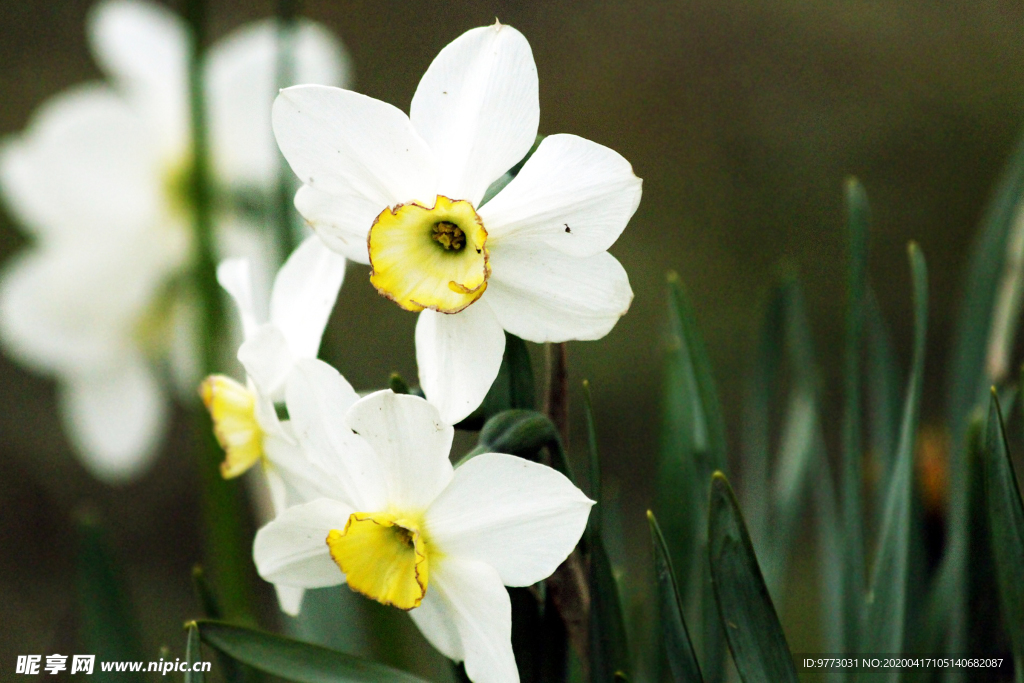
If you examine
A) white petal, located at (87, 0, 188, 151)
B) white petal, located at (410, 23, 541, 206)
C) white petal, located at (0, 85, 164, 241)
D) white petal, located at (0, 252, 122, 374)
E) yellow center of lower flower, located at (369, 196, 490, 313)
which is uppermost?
white petal, located at (87, 0, 188, 151)

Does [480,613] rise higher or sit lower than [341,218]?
lower

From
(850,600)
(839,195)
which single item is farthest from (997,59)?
(850,600)

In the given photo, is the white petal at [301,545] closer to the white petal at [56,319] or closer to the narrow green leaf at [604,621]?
the narrow green leaf at [604,621]

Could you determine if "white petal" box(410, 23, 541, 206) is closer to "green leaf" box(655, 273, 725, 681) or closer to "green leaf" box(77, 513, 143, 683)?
"green leaf" box(655, 273, 725, 681)

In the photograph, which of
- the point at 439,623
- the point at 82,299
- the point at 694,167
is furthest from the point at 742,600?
the point at 694,167

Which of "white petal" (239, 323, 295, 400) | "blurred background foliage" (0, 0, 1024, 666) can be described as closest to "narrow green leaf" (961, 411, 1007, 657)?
"white petal" (239, 323, 295, 400)

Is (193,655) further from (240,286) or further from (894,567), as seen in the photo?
(894,567)

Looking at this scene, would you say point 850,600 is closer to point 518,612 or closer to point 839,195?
point 518,612
